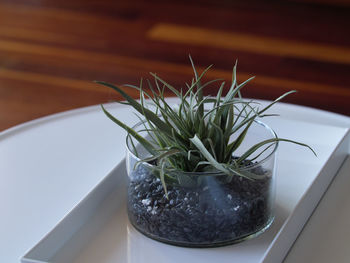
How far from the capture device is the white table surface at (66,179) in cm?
66

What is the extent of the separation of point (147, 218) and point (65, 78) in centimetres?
126

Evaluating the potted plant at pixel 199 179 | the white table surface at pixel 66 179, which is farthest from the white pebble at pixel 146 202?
the white table surface at pixel 66 179

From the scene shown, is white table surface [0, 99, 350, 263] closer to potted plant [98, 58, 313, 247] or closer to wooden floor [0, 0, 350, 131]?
potted plant [98, 58, 313, 247]

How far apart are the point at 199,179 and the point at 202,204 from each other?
0.03 m

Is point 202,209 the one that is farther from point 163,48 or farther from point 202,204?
point 163,48

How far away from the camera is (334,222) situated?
69 cm

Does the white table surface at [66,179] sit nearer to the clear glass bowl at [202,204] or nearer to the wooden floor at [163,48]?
the clear glass bowl at [202,204]

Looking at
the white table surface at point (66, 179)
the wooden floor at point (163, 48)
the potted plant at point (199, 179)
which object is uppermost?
the potted plant at point (199, 179)

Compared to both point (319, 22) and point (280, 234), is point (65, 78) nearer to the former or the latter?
point (319, 22)

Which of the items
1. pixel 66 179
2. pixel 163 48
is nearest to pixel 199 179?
pixel 66 179

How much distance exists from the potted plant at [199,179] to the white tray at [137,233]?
→ 1 centimetres

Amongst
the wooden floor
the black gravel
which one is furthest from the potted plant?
the wooden floor

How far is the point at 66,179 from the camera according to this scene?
0.77m

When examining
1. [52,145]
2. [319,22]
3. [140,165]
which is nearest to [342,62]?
[319,22]
